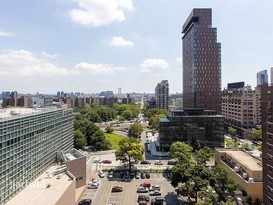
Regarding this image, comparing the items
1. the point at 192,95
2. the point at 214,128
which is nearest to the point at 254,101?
the point at 192,95

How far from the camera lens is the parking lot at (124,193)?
36031 mm

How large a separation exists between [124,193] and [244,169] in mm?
21585

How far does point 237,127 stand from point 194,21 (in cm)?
4637

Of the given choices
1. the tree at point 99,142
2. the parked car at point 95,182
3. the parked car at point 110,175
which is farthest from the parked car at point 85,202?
the tree at point 99,142

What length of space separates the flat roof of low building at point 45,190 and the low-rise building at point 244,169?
2769 cm

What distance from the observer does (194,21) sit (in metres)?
93.7

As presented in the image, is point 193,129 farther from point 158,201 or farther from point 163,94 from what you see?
point 163,94

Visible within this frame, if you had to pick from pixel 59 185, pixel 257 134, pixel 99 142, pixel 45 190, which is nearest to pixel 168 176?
pixel 59 185

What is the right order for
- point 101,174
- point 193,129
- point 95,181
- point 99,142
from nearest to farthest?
point 95,181, point 101,174, point 193,129, point 99,142

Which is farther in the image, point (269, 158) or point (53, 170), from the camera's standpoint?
point (53, 170)

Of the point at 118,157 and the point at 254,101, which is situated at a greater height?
the point at 254,101

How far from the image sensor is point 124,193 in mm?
39094

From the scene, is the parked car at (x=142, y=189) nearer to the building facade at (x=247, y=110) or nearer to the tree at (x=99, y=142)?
the tree at (x=99, y=142)

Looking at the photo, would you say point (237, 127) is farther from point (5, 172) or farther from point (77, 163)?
point (5, 172)
